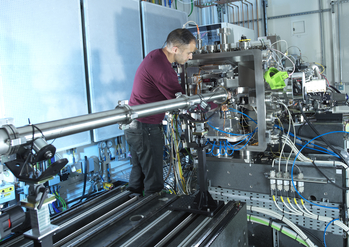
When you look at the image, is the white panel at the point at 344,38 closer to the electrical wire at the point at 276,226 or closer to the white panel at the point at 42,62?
the electrical wire at the point at 276,226

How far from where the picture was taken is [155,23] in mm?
3473

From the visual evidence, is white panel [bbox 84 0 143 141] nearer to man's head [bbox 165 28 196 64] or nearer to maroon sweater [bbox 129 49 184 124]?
maroon sweater [bbox 129 49 184 124]

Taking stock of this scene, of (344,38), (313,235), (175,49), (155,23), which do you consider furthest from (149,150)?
(344,38)

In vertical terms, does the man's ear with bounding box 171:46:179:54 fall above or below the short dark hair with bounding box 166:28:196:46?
below

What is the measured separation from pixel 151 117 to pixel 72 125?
129 cm

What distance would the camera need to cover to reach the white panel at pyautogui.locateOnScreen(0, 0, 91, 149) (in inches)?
82.8

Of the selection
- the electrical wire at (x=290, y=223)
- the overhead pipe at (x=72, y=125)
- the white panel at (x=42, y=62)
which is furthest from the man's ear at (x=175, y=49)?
the electrical wire at (x=290, y=223)

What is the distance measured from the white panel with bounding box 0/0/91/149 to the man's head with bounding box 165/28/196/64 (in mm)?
977

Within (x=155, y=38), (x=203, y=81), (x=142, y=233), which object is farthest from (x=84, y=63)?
(x=142, y=233)

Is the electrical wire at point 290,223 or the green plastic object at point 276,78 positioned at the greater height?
the green plastic object at point 276,78

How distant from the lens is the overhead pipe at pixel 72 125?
66cm

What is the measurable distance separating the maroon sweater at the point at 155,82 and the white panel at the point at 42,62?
748 mm

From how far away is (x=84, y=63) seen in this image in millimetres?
2715

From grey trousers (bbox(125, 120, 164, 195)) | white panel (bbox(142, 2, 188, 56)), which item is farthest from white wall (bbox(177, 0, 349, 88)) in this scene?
grey trousers (bbox(125, 120, 164, 195))
